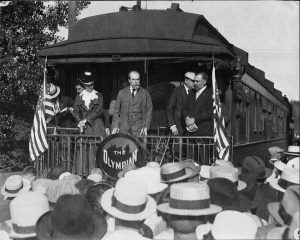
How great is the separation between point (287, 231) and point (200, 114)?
5381 mm

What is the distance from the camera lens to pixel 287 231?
3.11 meters

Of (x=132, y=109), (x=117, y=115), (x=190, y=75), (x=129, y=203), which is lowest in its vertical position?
(x=129, y=203)

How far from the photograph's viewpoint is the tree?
14500 mm

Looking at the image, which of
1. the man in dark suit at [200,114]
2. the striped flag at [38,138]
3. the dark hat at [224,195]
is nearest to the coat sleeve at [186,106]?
the man in dark suit at [200,114]

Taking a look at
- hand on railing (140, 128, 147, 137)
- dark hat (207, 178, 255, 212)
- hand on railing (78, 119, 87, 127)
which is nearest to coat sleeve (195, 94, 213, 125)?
hand on railing (140, 128, 147, 137)

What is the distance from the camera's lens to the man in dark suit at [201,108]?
8406 millimetres

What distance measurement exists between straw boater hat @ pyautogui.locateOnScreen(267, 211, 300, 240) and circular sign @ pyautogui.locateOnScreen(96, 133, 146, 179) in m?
4.30

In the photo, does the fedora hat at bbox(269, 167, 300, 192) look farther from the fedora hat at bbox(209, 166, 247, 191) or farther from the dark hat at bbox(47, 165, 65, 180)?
the dark hat at bbox(47, 165, 65, 180)

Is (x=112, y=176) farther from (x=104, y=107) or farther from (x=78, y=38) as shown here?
(x=78, y=38)

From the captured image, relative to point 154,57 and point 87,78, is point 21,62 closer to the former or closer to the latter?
point 87,78

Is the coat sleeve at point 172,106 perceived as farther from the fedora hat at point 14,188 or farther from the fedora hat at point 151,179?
the fedora hat at point 151,179

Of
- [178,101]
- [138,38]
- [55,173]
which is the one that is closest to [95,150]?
[178,101]

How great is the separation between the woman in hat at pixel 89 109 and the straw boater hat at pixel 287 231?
6.00 metres

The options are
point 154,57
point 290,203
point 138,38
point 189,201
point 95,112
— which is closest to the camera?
point 290,203
